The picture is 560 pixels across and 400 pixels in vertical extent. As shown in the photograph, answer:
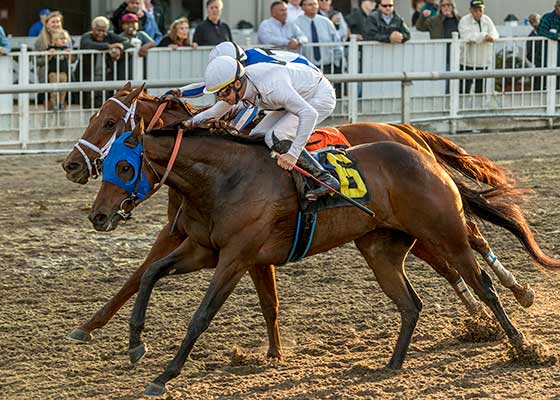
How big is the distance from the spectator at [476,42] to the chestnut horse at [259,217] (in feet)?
28.9

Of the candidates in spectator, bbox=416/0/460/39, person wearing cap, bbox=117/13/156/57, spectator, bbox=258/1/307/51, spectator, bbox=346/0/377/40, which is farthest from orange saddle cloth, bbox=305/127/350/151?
spectator, bbox=346/0/377/40

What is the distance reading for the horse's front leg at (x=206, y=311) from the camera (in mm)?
6043

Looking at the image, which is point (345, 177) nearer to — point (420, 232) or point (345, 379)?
point (420, 232)

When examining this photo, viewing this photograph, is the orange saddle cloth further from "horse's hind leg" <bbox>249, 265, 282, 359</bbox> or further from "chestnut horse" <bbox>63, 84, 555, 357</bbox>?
"horse's hind leg" <bbox>249, 265, 282, 359</bbox>

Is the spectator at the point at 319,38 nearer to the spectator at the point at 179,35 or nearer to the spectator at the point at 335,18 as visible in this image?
the spectator at the point at 335,18

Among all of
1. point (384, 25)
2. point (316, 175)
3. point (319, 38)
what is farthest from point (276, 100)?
point (384, 25)

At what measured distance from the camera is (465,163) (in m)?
7.96

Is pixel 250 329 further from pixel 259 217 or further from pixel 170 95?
pixel 170 95

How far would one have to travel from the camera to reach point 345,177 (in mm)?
6582

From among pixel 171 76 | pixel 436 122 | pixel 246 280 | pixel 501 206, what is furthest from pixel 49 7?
pixel 501 206

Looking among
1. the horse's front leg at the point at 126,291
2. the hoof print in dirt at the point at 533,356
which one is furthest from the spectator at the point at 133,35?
the hoof print in dirt at the point at 533,356

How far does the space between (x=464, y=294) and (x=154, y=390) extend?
223 cm

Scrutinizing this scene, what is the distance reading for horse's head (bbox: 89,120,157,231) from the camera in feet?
20.9

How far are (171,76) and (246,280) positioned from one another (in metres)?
5.86
